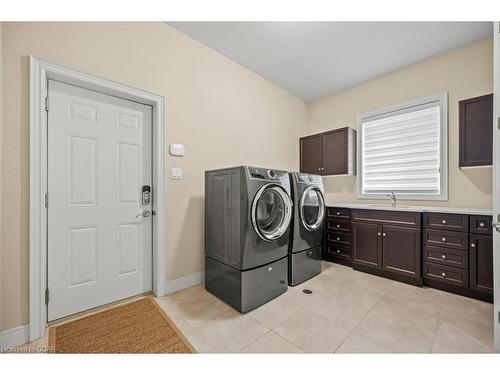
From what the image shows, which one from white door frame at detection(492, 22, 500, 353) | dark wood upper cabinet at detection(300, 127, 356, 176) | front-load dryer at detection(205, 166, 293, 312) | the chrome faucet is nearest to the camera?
white door frame at detection(492, 22, 500, 353)

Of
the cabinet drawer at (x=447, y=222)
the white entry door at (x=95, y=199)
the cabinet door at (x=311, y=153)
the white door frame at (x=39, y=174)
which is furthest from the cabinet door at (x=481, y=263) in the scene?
the white door frame at (x=39, y=174)

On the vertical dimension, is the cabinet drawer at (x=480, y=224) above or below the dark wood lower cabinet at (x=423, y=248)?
above

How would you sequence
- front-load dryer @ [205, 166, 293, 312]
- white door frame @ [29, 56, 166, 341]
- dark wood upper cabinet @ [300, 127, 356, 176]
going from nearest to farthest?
white door frame @ [29, 56, 166, 341] < front-load dryer @ [205, 166, 293, 312] < dark wood upper cabinet @ [300, 127, 356, 176]

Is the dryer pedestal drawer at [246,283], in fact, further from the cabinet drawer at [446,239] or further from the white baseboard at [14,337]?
the cabinet drawer at [446,239]

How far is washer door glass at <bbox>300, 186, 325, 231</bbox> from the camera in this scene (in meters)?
2.43

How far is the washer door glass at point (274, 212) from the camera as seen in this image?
208 centimetres

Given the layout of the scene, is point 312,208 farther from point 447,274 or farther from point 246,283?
point 447,274

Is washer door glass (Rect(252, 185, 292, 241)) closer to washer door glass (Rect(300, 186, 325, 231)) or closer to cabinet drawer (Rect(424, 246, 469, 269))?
washer door glass (Rect(300, 186, 325, 231))

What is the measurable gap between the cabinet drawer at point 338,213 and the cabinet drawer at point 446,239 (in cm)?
84

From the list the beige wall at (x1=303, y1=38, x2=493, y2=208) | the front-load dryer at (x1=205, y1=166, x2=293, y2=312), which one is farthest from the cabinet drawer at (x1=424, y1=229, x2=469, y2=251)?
the front-load dryer at (x1=205, y1=166, x2=293, y2=312)

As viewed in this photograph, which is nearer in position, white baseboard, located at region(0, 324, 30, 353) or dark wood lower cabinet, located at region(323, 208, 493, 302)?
white baseboard, located at region(0, 324, 30, 353)

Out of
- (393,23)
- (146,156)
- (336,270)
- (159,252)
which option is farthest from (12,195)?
(393,23)

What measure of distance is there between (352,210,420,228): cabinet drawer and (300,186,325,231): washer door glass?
1.68 ft

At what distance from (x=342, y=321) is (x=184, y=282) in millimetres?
1580
